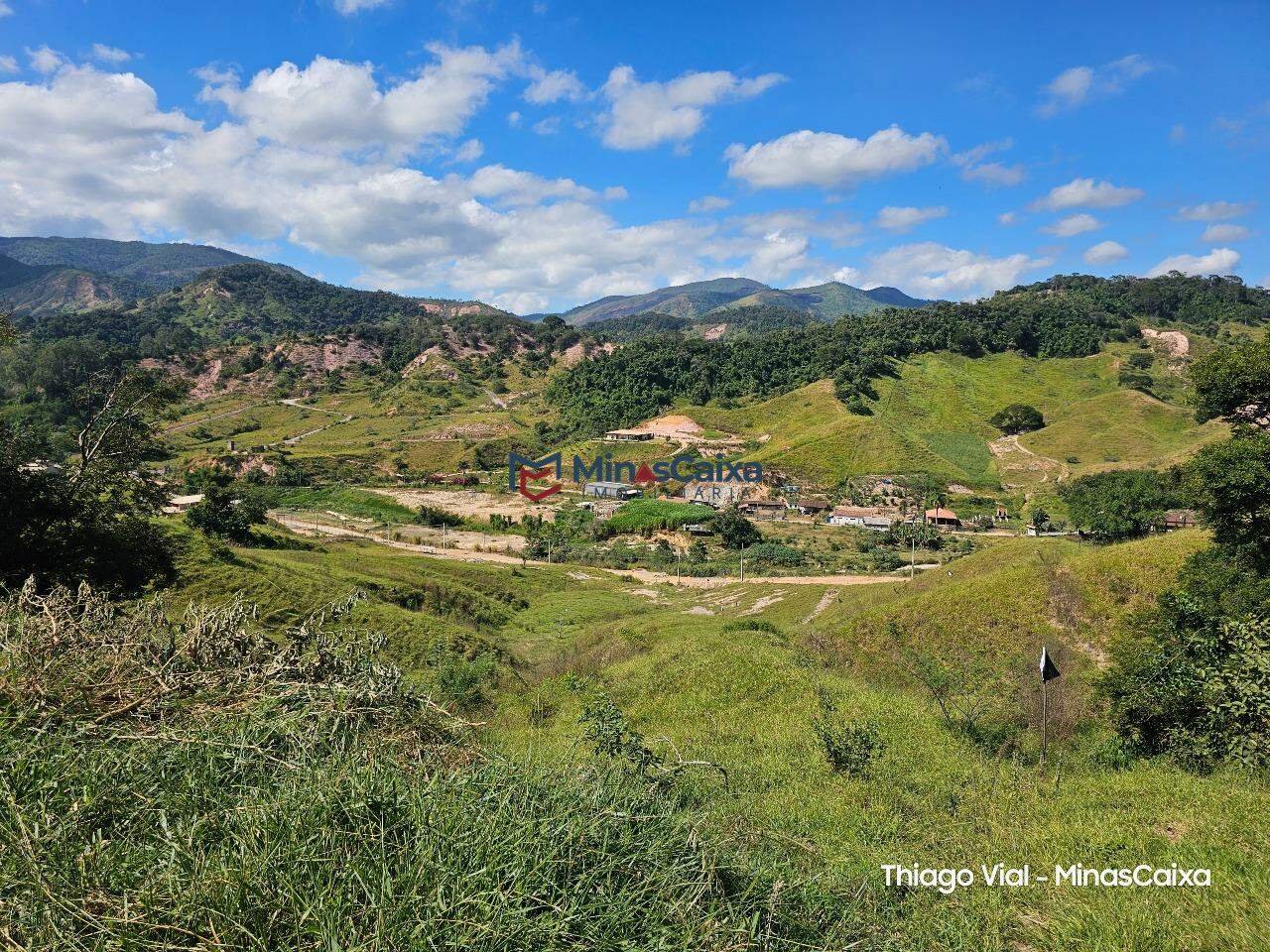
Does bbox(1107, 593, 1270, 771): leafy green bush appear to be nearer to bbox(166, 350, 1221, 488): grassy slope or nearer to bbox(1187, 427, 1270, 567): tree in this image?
bbox(1187, 427, 1270, 567): tree

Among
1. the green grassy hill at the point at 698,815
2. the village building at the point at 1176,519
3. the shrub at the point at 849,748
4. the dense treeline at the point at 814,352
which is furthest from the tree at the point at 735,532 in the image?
the shrub at the point at 849,748

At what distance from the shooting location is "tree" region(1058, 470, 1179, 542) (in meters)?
48.5

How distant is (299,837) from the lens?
9.64ft

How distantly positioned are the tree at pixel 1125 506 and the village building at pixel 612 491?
167ft

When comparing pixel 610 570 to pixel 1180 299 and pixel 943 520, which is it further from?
pixel 1180 299

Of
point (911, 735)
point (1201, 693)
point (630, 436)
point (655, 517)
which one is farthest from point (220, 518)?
point (630, 436)

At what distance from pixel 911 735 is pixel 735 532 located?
54093mm

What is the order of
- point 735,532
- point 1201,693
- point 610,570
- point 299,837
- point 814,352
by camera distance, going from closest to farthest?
1. point 299,837
2. point 1201,693
3. point 610,570
4. point 735,532
5. point 814,352

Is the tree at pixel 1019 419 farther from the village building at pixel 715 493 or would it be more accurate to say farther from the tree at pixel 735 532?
the tree at pixel 735 532

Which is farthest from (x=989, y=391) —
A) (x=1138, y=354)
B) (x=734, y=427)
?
(x=734, y=427)

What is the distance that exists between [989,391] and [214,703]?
124m

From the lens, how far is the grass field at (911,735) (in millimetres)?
5570

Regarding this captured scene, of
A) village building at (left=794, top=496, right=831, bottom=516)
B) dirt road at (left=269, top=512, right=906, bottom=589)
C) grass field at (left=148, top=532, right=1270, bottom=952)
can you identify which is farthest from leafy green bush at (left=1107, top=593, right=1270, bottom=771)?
village building at (left=794, top=496, right=831, bottom=516)

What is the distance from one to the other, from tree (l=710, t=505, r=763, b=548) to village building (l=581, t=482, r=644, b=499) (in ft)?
64.5
